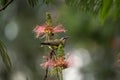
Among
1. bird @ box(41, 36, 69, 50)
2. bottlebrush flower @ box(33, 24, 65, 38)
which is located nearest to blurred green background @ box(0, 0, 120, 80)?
bottlebrush flower @ box(33, 24, 65, 38)

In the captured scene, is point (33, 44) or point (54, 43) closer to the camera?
point (54, 43)

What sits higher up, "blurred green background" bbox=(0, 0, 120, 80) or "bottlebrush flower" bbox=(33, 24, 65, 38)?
"bottlebrush flower" bbox=(33, 24, 65, 38)

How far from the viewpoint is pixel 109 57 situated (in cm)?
547

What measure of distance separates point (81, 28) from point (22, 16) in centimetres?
204

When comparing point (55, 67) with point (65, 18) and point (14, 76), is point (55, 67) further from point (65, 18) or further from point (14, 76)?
point (14, 76)

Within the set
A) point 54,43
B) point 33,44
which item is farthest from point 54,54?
point 33,44

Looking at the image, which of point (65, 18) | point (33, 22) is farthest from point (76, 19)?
Result: point (33, 22)

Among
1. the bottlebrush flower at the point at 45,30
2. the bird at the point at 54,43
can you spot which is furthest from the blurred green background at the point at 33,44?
the bird at the point at 54,43

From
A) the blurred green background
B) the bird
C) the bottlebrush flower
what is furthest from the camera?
the blurred green background

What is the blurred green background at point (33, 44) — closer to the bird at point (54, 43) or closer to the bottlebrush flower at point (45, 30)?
the bottlebrush flower at point (45, 30)

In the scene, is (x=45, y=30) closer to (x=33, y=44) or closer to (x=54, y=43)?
(x=54, y=43)

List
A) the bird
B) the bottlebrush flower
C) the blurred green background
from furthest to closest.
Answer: the blurred green background, the bottlebrush flower, the bird

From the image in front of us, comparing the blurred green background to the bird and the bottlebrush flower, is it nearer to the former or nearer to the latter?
the bottlebrush flower

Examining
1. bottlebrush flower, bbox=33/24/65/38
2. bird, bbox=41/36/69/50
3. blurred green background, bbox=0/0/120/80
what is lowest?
blurred green background, bbox=0/0/120/80
